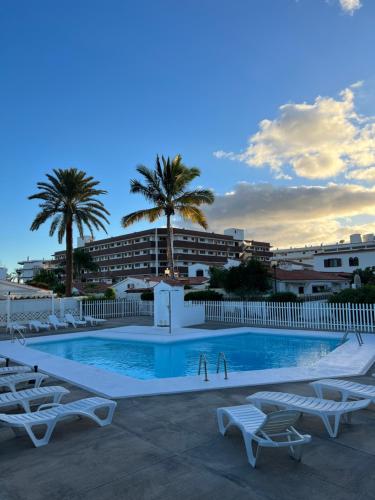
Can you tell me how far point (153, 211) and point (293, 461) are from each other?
2414 cm

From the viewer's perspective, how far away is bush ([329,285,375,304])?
18094 millimetres

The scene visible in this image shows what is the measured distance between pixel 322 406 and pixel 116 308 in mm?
22099

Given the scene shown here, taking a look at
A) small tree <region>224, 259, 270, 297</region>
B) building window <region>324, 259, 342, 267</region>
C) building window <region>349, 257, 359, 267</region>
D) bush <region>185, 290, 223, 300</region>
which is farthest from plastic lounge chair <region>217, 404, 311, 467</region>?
building window <region>324, 259, 342, 267</region>

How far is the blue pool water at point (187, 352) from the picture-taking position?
12547 mm

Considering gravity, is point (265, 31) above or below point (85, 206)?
above

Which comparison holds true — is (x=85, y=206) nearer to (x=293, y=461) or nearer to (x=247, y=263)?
(x=247, y=263)

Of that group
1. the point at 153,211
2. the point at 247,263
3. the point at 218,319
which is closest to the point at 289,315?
the point at 218,319

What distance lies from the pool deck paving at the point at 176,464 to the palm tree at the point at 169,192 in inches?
849

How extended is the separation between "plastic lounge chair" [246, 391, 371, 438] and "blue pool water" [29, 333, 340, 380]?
5914 mm

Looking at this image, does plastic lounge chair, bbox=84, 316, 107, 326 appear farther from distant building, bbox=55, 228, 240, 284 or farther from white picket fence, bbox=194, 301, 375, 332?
distant building, bbox=55, 228, 240, 284

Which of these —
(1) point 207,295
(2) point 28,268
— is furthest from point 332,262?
(2) point 28,268

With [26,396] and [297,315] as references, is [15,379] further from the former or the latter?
[297,315]

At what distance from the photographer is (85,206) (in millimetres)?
29266

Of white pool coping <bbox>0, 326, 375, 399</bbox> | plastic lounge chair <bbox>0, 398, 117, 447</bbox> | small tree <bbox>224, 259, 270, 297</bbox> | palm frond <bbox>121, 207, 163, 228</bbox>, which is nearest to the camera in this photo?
plastic lounge chair <bbox>0, 398, 117, 447</bbox>
